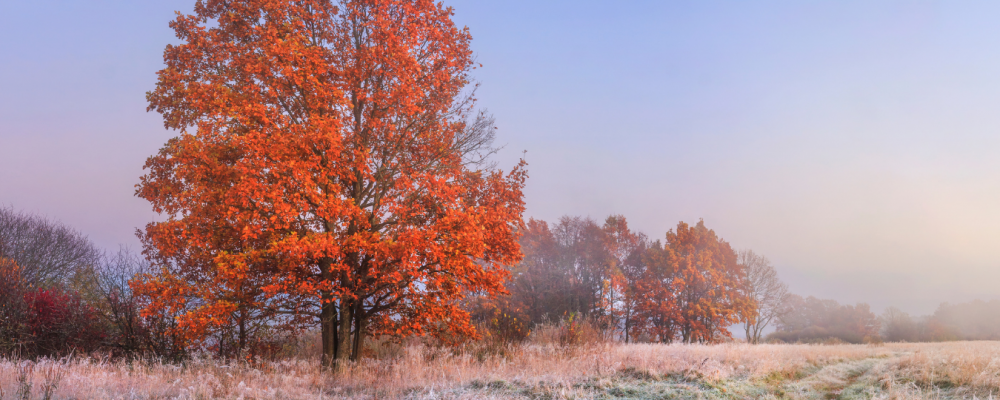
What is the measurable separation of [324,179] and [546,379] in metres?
6.32

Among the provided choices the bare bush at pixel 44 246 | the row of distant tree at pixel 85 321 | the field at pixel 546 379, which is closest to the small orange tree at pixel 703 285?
the field at pixel 546 379

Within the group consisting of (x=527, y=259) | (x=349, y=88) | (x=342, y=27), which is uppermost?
(x=342, y=27)

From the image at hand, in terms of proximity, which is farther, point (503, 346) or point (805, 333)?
point (805, 333)

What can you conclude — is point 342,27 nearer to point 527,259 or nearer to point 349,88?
point 349,88

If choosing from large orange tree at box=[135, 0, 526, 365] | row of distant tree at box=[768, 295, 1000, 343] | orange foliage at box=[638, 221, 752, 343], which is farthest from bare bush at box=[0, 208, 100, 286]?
row of distant tree at box=[768, 295, 1000, 343]

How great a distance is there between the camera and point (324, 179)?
1121 cm

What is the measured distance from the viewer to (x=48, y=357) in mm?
13258

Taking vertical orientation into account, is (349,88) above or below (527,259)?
above

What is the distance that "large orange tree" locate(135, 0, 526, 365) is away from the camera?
1089cm

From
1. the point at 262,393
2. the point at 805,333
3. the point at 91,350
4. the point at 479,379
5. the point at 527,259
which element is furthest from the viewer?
the point at 805,333

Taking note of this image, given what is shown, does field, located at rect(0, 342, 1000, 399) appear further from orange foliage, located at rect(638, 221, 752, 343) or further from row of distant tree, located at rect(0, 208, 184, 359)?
orange foliage, located at rect(638, 221, 752, 343)

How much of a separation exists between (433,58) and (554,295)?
74.7 feet

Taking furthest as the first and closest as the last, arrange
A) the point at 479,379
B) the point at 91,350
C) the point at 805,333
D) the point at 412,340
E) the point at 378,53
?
the point at 805,333
the point at 412,340
the point at 91,350
the point at 378,53
the point at 479,379

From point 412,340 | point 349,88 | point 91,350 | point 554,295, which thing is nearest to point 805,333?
point 554,295
